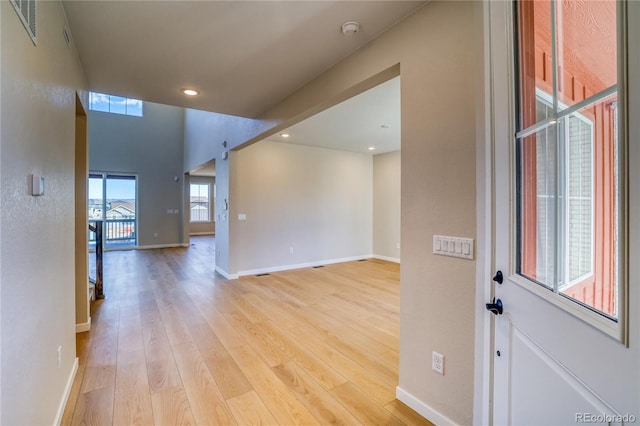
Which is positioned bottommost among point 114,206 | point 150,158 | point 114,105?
point 114,206

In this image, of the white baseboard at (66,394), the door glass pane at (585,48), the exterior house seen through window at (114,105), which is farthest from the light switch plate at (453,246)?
the exterior house seen through window at (114,105)

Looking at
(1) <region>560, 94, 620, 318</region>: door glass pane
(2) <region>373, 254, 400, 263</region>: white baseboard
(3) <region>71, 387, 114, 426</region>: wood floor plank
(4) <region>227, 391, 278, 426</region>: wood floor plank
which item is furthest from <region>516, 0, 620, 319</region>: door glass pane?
(2) <region>373, 254, 400, 263</region>: white baseboard

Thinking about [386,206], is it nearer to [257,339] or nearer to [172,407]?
[257,339]

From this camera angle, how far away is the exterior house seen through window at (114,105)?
798cm

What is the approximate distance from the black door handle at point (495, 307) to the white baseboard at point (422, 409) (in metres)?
0.79

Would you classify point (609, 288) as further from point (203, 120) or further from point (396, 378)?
point (203, 120)

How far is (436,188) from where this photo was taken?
5.25 feet

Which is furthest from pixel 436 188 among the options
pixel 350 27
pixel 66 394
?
pixel 66 394

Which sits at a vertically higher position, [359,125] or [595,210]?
[359,125]

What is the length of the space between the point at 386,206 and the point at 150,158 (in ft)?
23.3

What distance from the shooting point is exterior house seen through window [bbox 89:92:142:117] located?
7977 mm

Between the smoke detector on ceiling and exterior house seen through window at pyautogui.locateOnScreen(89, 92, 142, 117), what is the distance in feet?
27.2

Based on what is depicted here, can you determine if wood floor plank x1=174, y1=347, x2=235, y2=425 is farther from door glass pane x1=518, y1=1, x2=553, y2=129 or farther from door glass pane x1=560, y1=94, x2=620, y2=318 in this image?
door glass pane x1=518, y1=1, x2=553, y2=129

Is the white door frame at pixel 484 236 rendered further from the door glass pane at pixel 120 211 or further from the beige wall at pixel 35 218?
the door glass pane at pixel 120 211
